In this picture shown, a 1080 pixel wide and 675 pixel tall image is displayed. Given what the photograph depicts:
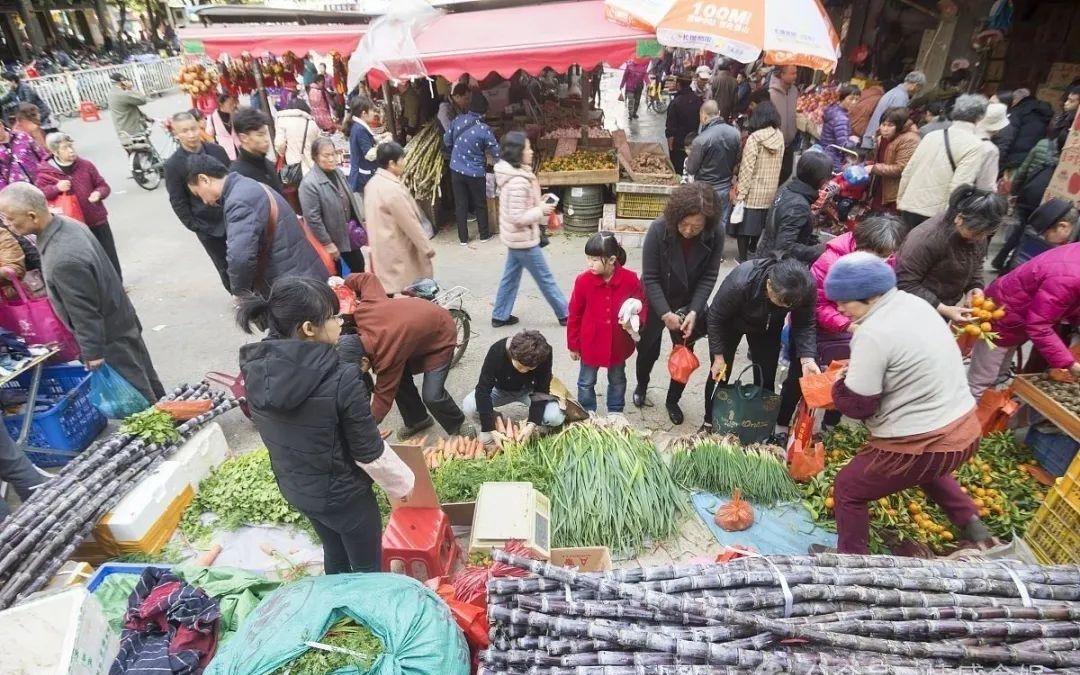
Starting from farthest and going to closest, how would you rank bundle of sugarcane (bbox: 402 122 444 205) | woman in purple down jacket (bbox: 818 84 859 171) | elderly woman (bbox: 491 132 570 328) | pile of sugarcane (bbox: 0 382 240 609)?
bundle of sugarcane (bbox: 402 122 444 205), woman in purple down jacket (bbox: 818 84 859 171), elderly woman (bbox: 491 132 570 328), pile of sugarcane (bbox: 0 382 240 609)

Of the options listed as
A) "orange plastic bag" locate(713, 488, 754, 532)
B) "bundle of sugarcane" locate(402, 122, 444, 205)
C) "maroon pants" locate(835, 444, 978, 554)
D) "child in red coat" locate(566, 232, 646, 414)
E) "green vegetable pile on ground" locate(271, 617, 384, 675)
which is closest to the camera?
"green vegetable pile on ground" locate(271, 617, 384, 675)

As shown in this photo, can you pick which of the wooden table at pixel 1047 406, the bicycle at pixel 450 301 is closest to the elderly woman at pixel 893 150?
the wooden table at pixel 1047 406

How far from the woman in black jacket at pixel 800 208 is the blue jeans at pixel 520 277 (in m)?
1.98

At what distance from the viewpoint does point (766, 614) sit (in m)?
2.00

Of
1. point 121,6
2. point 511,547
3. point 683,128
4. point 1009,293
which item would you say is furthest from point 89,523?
point 121,6

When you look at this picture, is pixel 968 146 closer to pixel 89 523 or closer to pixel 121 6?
pixel 89 523

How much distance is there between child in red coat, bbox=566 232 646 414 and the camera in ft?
12.6

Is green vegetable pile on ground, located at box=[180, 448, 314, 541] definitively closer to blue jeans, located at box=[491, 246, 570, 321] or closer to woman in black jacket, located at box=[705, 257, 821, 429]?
blue jeans, located at box=[491, 246, 570, 321]

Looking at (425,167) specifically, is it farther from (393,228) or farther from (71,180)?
(71,180)

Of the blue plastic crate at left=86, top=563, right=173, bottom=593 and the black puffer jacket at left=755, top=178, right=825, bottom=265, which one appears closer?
the blue plastic crate at left=86, top=563, right=173, bottom=593

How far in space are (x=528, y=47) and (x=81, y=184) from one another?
476cm

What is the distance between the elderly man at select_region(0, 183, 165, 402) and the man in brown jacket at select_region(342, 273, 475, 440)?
1700mm

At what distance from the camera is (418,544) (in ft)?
9.67

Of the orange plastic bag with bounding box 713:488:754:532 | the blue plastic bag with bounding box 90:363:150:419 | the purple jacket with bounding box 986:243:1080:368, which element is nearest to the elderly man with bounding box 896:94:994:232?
the purple jacket with bounding box 986:243:1080:368
